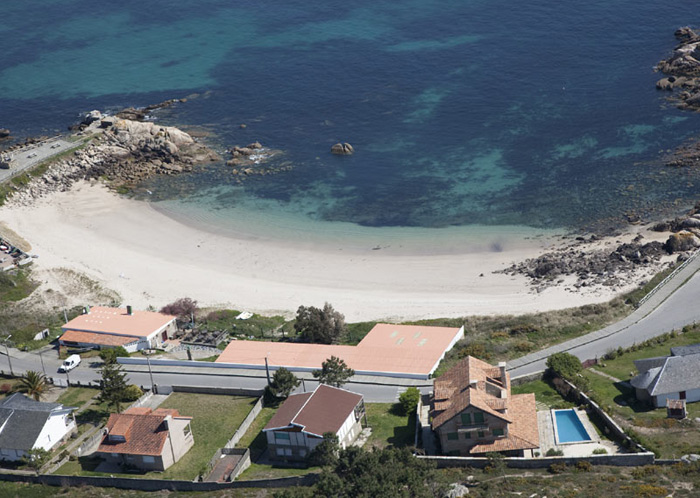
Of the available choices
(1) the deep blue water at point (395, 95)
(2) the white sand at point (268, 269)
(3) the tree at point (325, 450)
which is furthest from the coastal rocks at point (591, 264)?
(3) the tree at point (325, 450)

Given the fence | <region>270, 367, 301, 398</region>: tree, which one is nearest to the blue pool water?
the fence

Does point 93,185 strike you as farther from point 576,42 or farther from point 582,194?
point 576,42

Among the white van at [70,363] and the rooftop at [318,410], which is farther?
the white van at [70,363]

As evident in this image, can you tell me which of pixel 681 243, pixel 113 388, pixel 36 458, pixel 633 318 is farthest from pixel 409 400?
pixel 681 243

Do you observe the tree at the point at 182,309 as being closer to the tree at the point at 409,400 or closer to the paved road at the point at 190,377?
the paved road at the point at 190,377

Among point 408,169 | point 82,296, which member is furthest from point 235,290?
point 408,169

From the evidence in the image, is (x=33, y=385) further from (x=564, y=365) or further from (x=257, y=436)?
(x=564, y=365)
